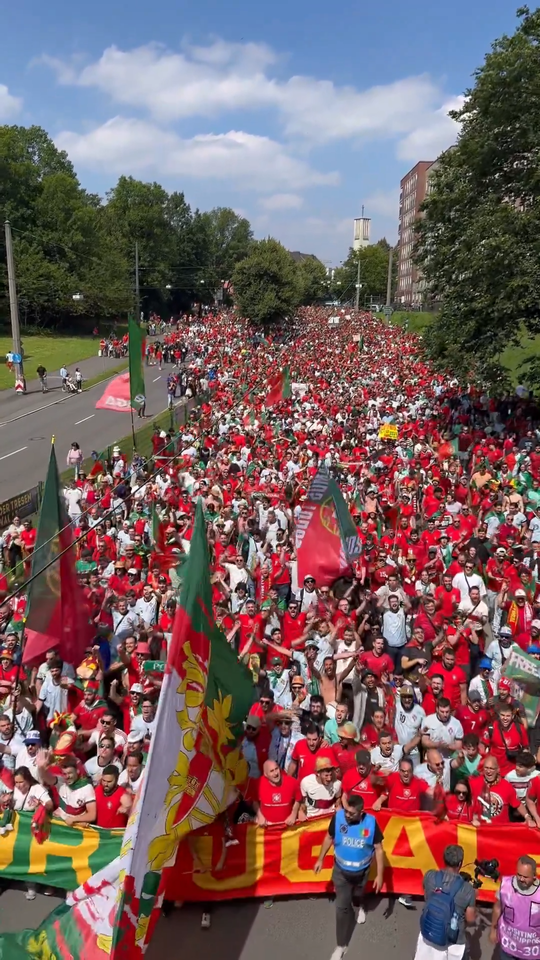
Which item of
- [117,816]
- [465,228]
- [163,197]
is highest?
[163,197]

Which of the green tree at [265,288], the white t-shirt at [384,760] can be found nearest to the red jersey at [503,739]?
the white t-shirt at [384,760]

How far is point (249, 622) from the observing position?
789 cm

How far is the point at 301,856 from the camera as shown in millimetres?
5520

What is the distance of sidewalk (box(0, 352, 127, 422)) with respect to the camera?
103 feet

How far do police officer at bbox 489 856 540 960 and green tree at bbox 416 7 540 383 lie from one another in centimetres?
1588

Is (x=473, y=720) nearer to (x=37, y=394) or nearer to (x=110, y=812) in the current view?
(x=110, y=812)

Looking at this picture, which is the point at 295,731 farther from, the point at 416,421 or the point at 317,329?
the point at 317,329

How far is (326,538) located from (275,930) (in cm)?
513

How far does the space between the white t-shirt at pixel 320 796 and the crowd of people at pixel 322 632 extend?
0.05ft

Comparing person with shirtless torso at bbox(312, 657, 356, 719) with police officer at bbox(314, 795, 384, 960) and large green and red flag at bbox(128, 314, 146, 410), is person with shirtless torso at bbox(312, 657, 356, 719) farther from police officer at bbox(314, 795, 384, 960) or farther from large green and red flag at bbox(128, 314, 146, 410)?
large green and red flag at bbox(128, 314, 146, 410)

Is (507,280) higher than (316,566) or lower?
higher

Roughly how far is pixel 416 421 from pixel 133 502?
9.83m

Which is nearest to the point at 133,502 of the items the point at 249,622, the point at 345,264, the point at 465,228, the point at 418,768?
the point at 249,622

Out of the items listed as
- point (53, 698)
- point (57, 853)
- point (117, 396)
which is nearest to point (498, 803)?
point (57, 853)
